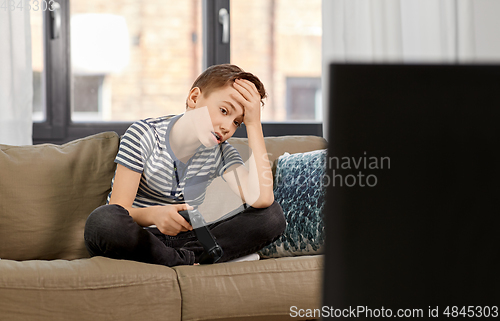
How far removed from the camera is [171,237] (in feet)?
4.44

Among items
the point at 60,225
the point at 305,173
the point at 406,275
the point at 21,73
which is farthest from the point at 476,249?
the point at 21,73

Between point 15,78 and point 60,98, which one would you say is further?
point 60,98

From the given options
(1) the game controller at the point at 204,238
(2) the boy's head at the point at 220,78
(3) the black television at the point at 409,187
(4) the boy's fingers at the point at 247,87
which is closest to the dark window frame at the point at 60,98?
(2) the boy's head at the point at 220,78

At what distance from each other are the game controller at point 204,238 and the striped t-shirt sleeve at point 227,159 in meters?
0.30

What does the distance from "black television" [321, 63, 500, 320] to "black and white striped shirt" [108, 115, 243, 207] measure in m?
1.07

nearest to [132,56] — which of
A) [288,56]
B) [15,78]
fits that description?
[15,78]

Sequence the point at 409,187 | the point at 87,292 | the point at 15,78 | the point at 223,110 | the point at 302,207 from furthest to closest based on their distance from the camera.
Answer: the point at 15,78 → the point at 302,207 → the point at 223,110 → the point at 87,292 → the point at 409,187

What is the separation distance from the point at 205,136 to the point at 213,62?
0.98 metres

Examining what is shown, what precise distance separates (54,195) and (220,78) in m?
0.71

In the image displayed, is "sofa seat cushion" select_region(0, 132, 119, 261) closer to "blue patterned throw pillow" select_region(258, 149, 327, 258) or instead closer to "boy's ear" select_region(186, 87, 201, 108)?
"boy's ear" select_region(186, 87, 201, 108)

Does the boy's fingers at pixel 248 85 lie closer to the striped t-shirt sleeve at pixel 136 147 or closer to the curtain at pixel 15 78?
the striped t-shirt sleeve at pixel 136 147

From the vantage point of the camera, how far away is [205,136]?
1354mm

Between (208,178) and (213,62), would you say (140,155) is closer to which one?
(208,178)

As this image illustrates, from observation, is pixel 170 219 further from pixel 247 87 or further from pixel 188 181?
pixel 247 87
